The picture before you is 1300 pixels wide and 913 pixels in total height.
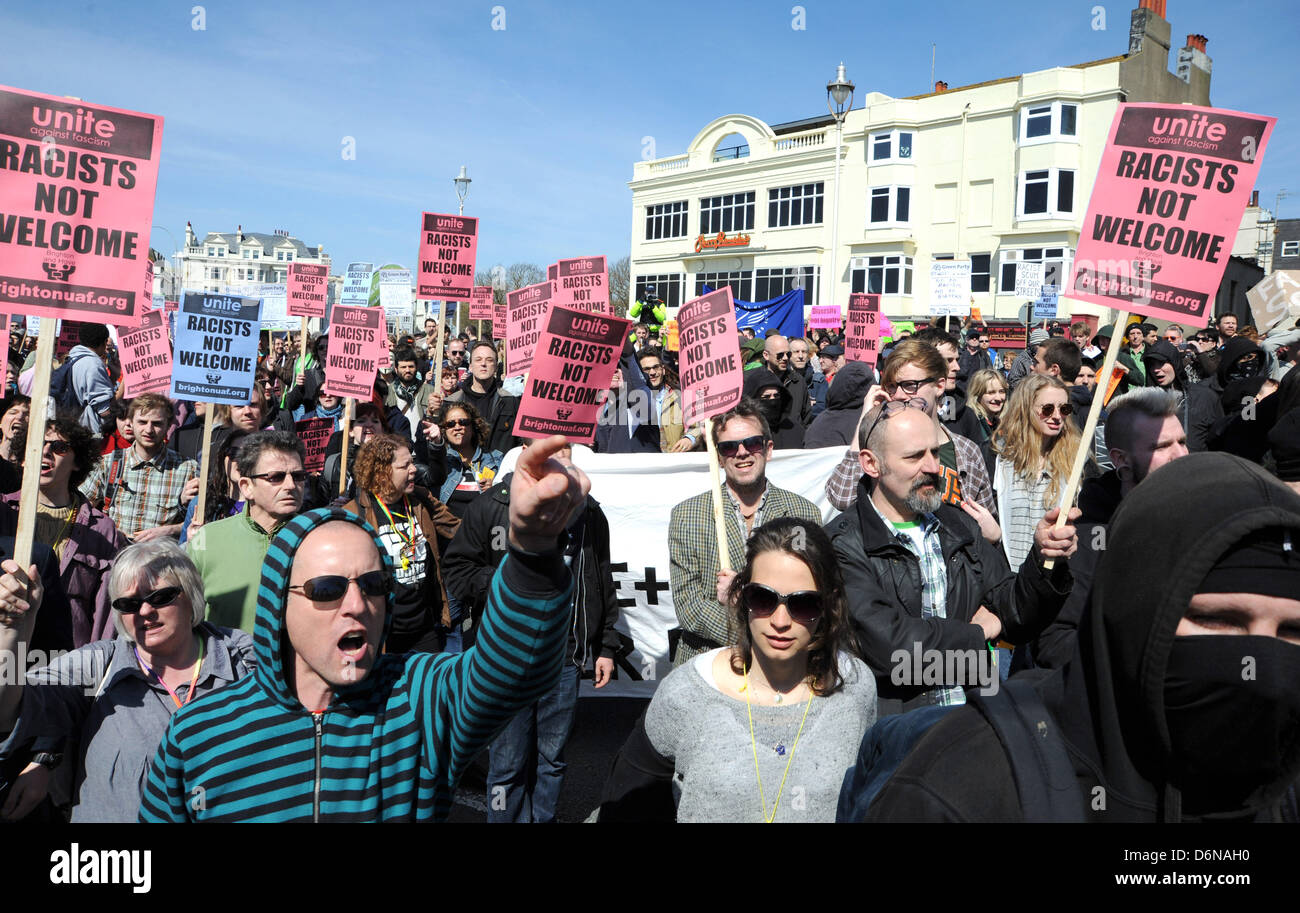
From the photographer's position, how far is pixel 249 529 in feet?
13.8

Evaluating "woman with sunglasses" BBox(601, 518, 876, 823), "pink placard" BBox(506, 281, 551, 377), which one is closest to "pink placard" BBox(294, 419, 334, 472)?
"pink placard" BBox(506, 281, 551, 377)

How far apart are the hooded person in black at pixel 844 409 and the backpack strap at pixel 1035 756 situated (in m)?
6.10

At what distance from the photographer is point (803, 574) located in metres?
2.97

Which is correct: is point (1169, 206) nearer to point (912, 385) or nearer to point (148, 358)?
point (912, 385)

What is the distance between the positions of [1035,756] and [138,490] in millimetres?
5804

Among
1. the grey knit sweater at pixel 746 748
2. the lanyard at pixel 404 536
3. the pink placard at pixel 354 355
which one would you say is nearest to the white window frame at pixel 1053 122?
the pink placard at pixel 354 355

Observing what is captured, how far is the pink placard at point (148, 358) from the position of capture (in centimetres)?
712

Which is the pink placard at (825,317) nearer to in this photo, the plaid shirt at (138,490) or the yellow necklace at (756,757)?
the plaid shirt at (138,490)

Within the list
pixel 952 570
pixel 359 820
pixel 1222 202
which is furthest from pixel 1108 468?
pixel 359 820

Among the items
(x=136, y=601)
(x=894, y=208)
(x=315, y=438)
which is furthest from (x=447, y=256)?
(x=894, y=208)

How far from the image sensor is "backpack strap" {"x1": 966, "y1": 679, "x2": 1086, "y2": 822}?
134 centimetres

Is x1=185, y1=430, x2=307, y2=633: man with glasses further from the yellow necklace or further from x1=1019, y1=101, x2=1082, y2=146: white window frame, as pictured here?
x1=1019, y1=101, x2=1082, y2=146: white window frame

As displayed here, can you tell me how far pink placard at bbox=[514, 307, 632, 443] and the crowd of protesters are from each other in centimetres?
51
